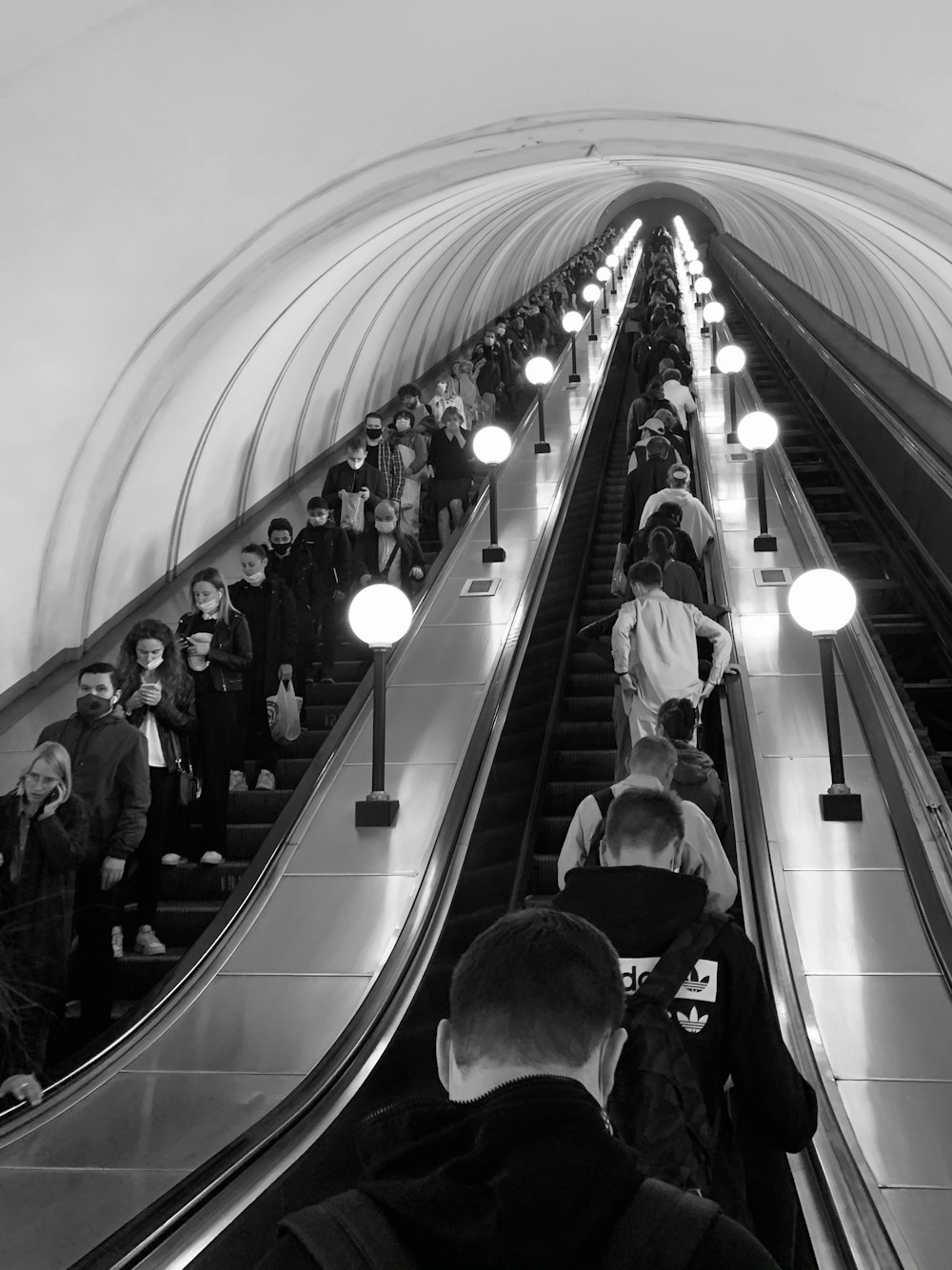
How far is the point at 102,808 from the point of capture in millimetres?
6434

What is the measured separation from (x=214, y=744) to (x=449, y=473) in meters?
6.60

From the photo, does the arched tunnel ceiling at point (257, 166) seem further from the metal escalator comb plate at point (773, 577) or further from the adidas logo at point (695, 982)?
the adidas logo at point (695, 982)

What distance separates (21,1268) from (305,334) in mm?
14127

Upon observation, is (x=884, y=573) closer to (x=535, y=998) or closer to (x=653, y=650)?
(x=653, y=650)

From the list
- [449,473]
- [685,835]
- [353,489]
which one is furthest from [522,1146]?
[449,473]

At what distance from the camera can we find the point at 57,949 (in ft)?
19.1

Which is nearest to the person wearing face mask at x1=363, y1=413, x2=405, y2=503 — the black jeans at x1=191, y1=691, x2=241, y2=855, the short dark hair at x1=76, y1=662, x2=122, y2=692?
the black jeans at x1=191, y1=691, x2=241, y2=855

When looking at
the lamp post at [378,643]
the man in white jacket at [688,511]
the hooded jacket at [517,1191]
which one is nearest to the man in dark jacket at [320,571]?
the man in white jacket at [688,511]

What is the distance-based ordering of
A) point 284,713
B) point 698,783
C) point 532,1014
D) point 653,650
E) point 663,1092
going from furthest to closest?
point 284,713
point 653,650
point 698,783
point 663,1092
point 532,1014

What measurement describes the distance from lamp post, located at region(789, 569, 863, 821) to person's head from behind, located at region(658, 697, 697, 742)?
2.38ft

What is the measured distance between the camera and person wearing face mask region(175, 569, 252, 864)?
26.1 ft

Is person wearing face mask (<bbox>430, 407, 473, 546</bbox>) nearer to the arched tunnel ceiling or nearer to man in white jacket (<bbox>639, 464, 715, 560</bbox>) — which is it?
the arched tunnel ceiling

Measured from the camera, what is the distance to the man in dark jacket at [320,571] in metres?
10.4

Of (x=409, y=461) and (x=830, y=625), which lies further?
(x=409, y=461)
